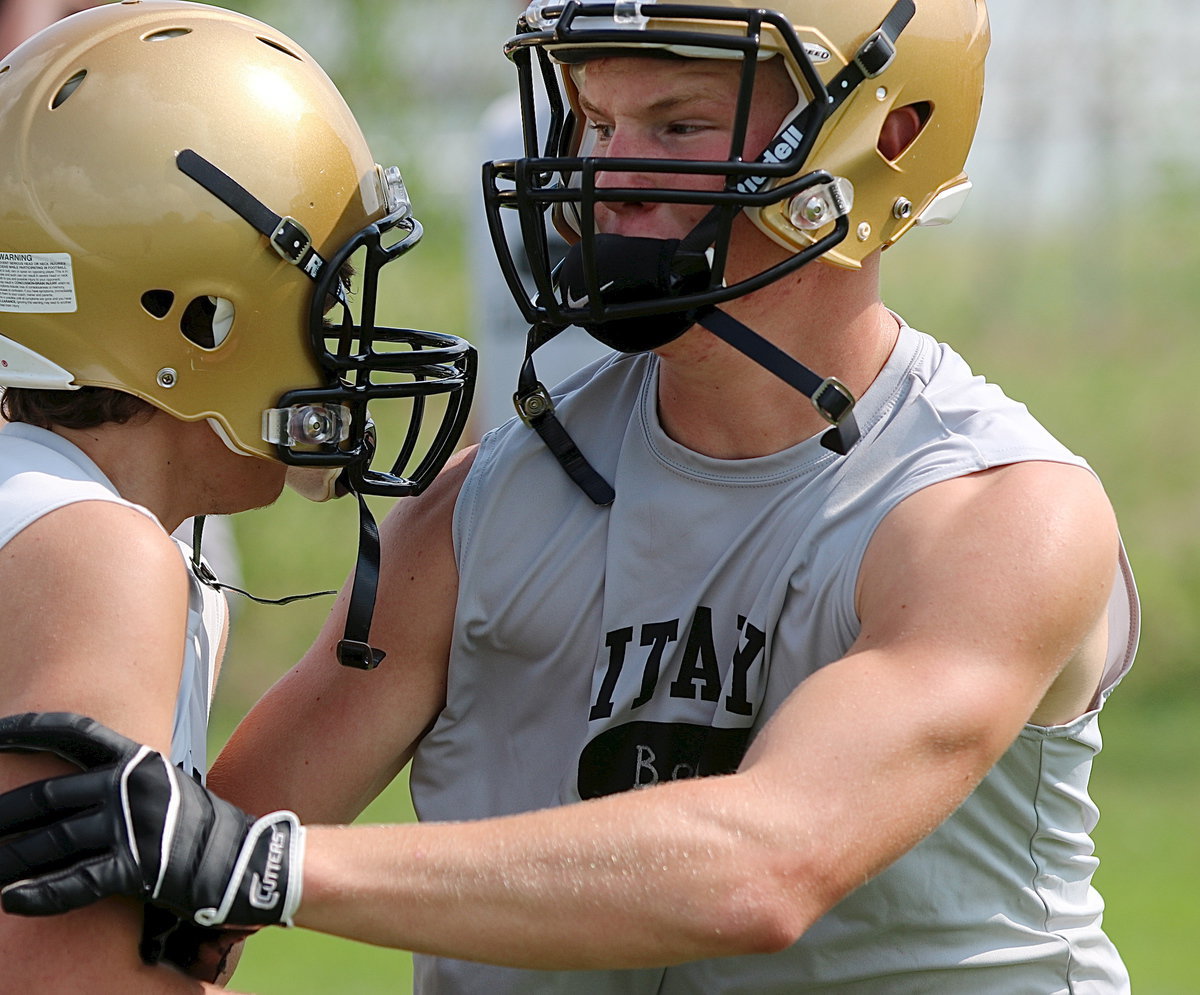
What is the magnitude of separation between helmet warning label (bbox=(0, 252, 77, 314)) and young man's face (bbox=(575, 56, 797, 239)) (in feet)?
2.91

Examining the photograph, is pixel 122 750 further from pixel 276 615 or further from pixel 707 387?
pixel 276 615

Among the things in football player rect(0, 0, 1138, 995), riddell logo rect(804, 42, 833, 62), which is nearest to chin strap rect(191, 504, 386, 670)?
football player rect(0, 0, 1138, 995)

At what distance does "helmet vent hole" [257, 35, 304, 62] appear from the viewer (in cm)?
281

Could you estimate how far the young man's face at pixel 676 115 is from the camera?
105 inches

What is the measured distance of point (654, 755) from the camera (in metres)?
2.68

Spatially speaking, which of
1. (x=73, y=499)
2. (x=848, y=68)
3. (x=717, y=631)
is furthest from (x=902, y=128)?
(x=73, y=499)

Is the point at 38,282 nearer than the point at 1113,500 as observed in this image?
Yes

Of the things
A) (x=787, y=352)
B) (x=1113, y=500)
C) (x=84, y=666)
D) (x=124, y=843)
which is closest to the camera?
(x=124, y=843)

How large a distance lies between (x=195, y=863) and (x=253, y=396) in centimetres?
91

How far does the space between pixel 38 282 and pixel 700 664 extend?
1225 millimetres

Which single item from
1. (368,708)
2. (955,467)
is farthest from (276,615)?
(955,467)

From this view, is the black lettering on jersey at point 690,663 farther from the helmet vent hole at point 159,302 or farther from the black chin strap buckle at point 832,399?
the helmet vent hole at point 159,302

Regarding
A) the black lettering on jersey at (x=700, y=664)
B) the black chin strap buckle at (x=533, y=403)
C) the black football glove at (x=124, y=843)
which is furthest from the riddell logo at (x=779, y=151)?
the black football glove at (x=124, y=843)

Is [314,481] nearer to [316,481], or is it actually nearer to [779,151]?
[316,481]
